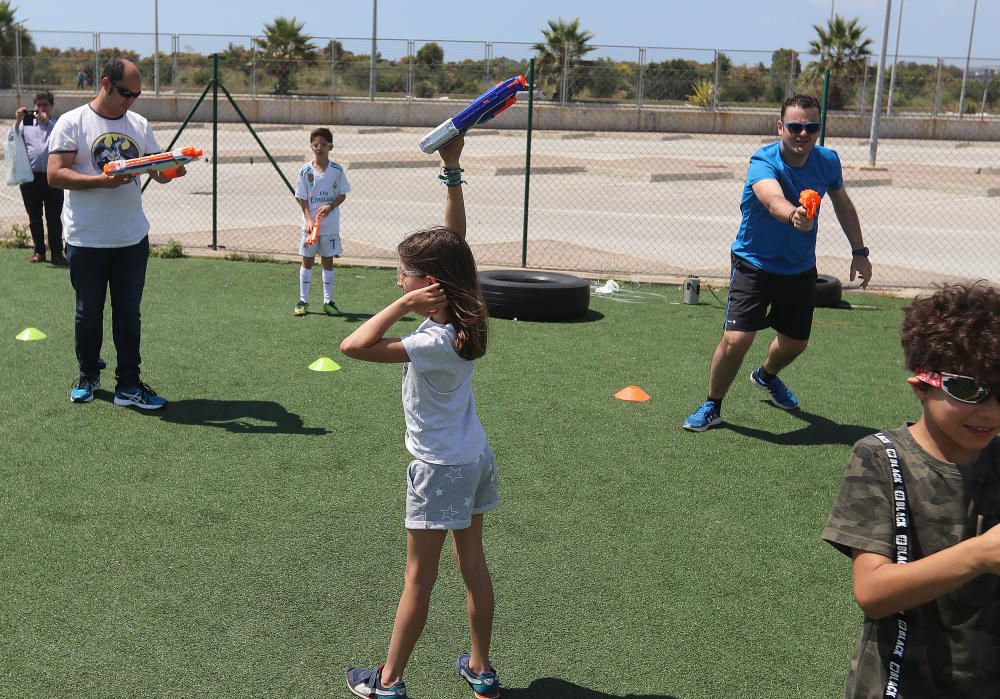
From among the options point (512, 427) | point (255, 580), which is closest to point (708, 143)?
point (512, 427)

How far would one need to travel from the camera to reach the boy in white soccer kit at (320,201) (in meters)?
9.22

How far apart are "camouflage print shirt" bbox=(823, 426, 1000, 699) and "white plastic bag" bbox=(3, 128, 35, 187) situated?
1107 cm

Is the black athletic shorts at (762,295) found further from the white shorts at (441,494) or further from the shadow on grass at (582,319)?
the white shorts at (441,494)

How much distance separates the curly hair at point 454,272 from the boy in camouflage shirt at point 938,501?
4.42 ft

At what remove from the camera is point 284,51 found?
135 feet

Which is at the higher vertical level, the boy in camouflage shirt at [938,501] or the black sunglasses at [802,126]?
the black sunglasses at [802,126]

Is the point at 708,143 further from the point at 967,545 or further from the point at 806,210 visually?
the point at 967,545

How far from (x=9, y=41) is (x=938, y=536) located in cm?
4438

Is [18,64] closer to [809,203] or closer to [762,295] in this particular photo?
[762,295]

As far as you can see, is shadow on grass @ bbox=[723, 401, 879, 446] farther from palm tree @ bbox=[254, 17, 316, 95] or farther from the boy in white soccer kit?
palm tree @ bbox=[254, 17, 316, 95]

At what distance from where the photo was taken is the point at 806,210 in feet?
17.6

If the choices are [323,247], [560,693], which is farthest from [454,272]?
[323,247]

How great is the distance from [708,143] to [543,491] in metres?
30.9

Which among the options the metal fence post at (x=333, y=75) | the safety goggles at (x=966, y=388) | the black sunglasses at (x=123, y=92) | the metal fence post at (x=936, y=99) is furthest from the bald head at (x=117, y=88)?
the metal fence post at (x=936, y=99)
